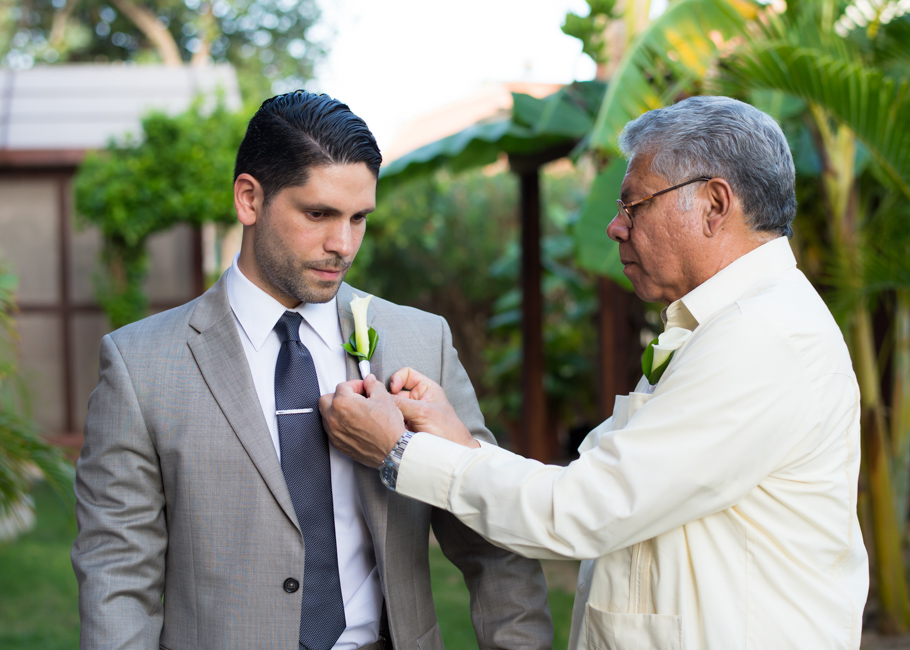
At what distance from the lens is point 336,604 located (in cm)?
186

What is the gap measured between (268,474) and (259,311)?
0.43 m

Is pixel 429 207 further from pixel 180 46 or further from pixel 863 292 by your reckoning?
pixel 180 46

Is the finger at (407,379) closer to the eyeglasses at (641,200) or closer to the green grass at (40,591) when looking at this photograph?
the eyeglasses at (641,200)

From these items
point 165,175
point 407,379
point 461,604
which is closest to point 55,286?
point 165,175

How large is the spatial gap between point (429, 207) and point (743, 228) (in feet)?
33.3

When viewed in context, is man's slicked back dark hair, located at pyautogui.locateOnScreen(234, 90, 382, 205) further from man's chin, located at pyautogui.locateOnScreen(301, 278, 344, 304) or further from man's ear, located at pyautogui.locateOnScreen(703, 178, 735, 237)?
man's ear, located at pyautogui.locateOnScreen(703, 178, 735, 237)

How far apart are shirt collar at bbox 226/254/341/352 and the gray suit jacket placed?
0.09 m

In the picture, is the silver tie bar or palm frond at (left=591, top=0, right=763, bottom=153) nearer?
the silver tie bar

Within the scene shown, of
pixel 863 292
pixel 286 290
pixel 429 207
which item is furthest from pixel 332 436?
pixel 429 207

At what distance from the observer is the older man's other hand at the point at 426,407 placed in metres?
1.85

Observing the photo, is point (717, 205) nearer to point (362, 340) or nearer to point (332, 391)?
point (362, 340)

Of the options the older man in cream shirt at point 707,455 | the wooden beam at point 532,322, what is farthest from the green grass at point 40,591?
the wooden beam at point 532,322

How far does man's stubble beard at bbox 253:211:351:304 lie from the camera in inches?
74.4

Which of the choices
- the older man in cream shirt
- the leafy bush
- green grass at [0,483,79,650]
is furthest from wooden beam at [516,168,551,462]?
the older man in cream shirt
